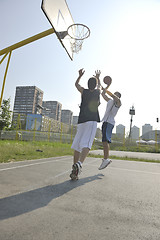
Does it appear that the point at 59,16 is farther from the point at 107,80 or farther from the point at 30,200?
the point at 30,200

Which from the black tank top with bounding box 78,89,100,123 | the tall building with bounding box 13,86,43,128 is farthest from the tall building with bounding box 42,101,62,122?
the black tank top with bounding box 78,89,100,123

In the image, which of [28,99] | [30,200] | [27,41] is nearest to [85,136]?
[30,200]

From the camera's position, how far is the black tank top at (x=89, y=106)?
10.5 ft

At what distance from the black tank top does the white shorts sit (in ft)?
0.30

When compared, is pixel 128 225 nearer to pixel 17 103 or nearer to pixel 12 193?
pixel 12 193

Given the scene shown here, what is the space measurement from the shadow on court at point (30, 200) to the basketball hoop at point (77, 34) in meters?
5.21

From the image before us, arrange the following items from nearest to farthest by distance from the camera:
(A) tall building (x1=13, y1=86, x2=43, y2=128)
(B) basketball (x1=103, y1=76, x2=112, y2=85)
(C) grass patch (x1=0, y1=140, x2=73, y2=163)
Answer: (B) basketball (x1=103, y1=76, x2=112, y2=85)
(C) grass patch (x1=0, y1=140, x2=73, y2=163)
(A) tall building (x1=13, y1=86, x2=43, y2=128)

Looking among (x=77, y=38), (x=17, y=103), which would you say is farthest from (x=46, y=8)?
(x=17, y=103)

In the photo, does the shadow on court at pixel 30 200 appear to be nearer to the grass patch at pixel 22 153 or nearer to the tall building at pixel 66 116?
the grass patch at pixel 22 153

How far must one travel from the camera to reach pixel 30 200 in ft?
6.10

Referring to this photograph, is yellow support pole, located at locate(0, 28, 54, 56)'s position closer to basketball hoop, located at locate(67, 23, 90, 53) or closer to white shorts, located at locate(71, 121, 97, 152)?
basketball hoop, located at locate(67, 23, 90, 53)

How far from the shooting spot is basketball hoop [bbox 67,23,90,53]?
20.0 feet

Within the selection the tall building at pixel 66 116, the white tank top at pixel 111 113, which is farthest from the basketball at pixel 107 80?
the tall building at pixel 66 116

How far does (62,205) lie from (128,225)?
68 cm
